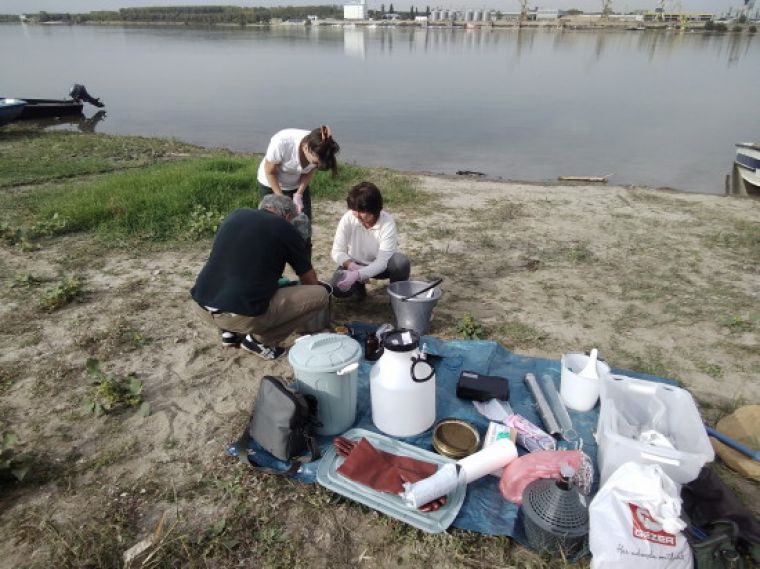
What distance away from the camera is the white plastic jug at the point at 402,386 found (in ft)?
Result: 7.94

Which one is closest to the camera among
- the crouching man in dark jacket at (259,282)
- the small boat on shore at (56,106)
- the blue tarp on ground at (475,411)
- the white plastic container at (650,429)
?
the white plastic container at (650,429)

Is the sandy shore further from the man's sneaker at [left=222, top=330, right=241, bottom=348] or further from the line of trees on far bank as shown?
the line of trees on far bank

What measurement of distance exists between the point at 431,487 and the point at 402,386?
1.71ft

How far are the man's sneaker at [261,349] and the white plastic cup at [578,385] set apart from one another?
1998mm

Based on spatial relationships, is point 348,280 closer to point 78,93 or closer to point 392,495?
point 392,495

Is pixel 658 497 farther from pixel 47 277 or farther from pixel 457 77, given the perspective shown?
pixel 457 77

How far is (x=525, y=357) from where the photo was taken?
3326 mm

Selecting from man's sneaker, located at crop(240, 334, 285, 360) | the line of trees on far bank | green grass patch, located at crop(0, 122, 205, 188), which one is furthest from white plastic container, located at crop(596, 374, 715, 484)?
the line of trees on far bank

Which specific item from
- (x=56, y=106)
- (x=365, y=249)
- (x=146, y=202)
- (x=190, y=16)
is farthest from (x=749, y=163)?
(x=190, y=16)

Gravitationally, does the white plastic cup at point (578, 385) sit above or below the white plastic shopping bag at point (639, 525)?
below

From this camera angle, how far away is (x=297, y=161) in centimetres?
423

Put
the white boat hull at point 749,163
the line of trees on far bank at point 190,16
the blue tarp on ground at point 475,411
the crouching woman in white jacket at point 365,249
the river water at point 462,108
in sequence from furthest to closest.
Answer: the line of trees on far bank at point 190,16 → the river water at point 462,108 → the white boat hull at point 749,163 → the crouching woman in white jacket at point 365,249 → the blue tarp on ground at point 475,411

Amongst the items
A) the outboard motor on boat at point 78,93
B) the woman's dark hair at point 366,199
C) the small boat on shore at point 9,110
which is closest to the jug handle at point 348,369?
the woman's dark hair at point 366,199

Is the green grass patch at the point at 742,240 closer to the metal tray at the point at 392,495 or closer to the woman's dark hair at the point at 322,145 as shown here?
the woman's dark hair at the point at 322,145
